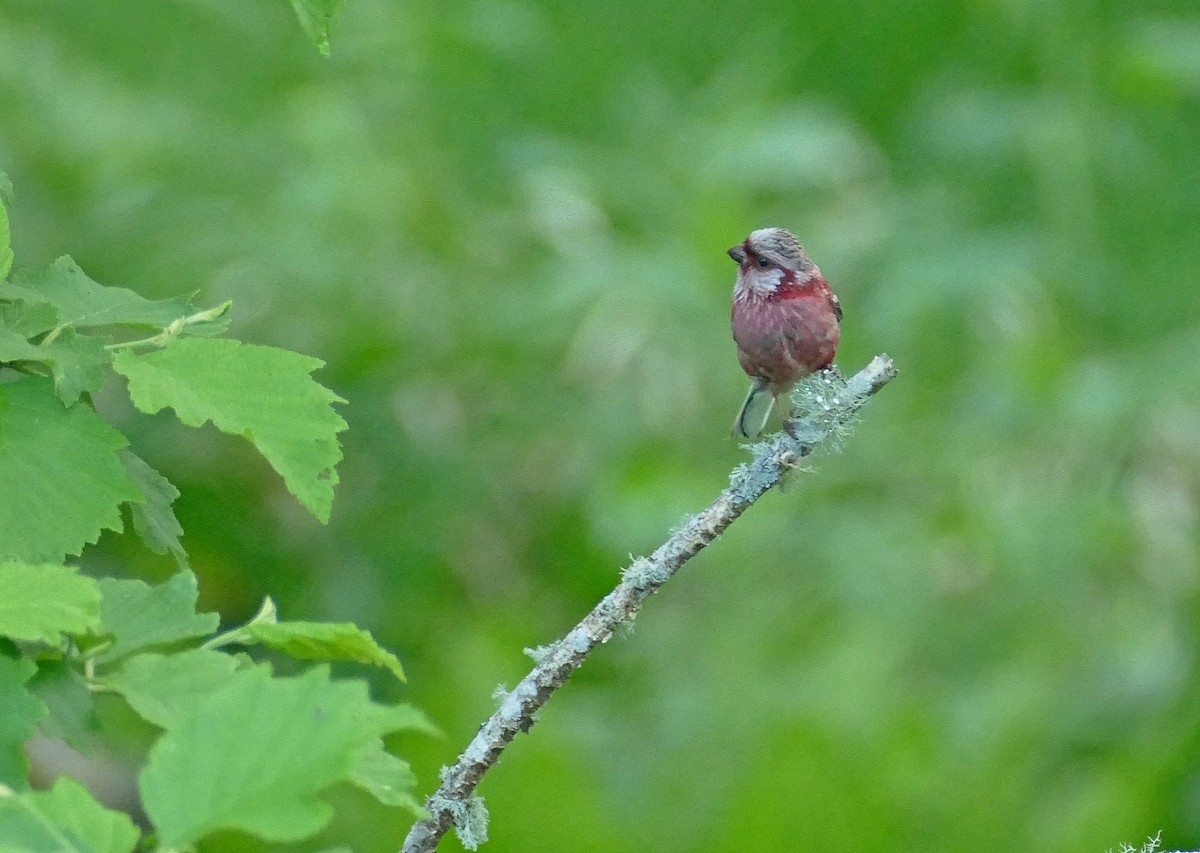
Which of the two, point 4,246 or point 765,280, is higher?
point 765,280

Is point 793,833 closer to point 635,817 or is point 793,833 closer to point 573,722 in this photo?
point 635,817

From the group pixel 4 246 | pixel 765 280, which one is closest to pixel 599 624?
pixel 4 246

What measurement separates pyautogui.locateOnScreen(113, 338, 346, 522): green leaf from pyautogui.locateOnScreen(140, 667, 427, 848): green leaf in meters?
0.30

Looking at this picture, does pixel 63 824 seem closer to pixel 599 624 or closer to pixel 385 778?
pixel 385 778

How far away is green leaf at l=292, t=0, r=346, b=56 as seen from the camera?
139 cm

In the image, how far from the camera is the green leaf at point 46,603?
1080 millimetres

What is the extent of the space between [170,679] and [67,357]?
0.27 meters

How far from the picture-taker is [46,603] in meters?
1.09

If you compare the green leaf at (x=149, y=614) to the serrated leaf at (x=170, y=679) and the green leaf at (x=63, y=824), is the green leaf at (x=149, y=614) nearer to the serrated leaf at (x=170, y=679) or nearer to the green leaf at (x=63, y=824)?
the serrated leaf at (x=170, y=679)

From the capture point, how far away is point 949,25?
21.3 feet

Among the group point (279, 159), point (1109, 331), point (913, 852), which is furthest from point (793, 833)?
point (279, 159)

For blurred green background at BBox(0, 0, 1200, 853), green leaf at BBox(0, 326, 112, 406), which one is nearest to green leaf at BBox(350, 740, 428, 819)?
green leaf at BBox(0, 326, 112, 406)

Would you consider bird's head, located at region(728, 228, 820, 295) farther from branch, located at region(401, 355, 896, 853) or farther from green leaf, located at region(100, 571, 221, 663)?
green leaf, located at region(100, 571, 221, 663)

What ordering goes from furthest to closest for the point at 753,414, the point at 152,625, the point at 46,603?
the point at 753,414 → the point at 152,625 → the point at 46,603
